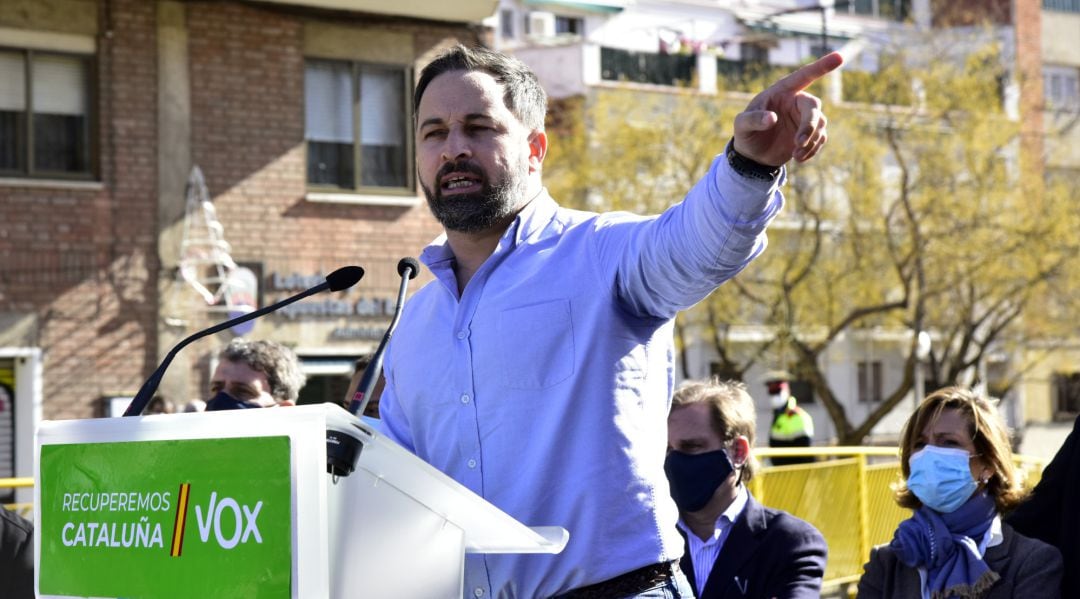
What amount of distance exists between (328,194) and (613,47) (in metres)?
18.3

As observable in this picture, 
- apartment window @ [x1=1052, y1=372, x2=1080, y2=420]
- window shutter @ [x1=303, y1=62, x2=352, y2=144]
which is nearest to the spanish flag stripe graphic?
window shutter @ [x1=303, y1=62, x2=352, y2=144]

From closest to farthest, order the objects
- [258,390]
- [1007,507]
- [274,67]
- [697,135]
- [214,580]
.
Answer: [214,580]
[1007,507]
[258,390]
[274,67]
[697,135]

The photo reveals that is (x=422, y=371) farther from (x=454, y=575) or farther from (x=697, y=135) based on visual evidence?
(x=697, y=135)

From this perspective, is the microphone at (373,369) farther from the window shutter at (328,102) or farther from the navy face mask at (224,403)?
the window shutter at (328,102)

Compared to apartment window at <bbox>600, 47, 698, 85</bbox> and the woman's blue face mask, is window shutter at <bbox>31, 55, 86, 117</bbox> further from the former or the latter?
apartment window at <bbox>600, 47, 698, 85</bbox>

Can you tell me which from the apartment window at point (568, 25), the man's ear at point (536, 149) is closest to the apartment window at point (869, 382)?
the apartment window at point (568, 25)

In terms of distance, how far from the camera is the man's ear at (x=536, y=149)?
10.9 feet

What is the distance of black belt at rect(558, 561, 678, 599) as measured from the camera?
2977 millimetres

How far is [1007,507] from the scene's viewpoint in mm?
5348

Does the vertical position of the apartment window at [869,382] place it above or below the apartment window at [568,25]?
below

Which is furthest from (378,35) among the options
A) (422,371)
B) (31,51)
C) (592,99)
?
(422,371)

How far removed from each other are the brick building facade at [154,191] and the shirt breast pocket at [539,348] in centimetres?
Answer: 1661

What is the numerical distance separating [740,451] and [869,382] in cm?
4265

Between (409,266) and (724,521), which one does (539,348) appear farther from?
(724,521)
